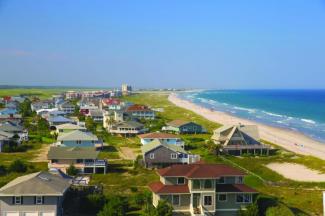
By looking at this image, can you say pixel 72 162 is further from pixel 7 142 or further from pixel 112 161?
pixel 7 142

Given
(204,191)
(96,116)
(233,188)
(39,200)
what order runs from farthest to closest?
1. (96,116)
2. (233,188)
3. (204,191)
4. (39,200)

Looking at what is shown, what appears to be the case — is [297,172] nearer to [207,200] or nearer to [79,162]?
[79,162]

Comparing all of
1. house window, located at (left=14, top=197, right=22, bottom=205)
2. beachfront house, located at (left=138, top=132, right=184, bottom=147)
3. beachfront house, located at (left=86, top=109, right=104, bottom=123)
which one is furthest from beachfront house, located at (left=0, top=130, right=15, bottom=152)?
beachfront house, located at (left=86, top=109, right=104, bottom=123)

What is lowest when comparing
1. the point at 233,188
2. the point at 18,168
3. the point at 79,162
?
the point at 18,168

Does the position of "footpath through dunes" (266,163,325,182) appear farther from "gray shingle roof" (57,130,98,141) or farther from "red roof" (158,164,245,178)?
"gray shingle roof" (57,130,98,141)

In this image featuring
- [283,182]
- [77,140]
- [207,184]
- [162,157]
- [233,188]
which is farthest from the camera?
[77,140]

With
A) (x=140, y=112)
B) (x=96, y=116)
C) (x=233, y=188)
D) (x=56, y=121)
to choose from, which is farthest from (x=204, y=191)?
(x=140, y=112)

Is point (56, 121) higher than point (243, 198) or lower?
lower
